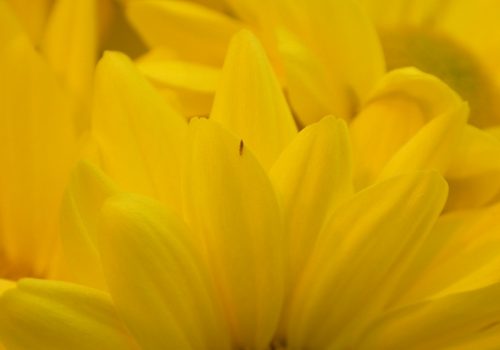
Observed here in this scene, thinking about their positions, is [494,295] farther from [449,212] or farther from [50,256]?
[50,256]

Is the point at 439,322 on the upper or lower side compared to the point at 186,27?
lower

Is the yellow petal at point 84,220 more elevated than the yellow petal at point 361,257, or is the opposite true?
the yellow petal at point 84,220

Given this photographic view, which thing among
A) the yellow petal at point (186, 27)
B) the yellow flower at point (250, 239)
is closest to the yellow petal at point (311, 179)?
the yellow flower at point (250, 239)

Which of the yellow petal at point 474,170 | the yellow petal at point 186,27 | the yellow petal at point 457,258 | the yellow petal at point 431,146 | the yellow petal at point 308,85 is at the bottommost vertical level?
the yellow petal at point 457,258

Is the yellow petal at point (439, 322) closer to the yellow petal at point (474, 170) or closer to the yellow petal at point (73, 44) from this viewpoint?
the yellow petal at point (474, 170)

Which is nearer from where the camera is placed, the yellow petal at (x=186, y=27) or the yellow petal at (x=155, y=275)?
the yellow petal at (x=155, y=275)

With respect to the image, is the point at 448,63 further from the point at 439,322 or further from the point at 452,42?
the point at 439,322

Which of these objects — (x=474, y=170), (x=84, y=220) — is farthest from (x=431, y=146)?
(x=84, y=220)
